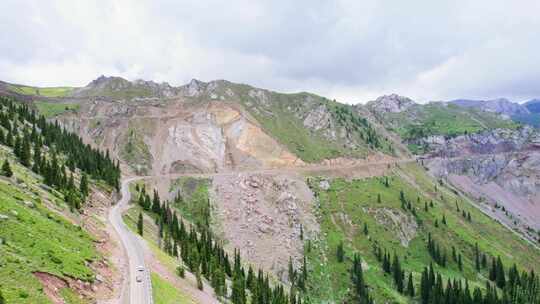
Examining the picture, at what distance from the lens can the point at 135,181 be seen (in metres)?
150

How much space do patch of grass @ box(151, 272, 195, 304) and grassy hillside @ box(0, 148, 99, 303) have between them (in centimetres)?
837

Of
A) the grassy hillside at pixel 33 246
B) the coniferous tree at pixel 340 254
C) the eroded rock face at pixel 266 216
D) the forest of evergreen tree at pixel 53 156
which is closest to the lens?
the grassy hillside at pixel 33 246

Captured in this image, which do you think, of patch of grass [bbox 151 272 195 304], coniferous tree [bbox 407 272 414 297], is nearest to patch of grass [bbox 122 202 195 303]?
patch of grass [bbox 151 272 195 304]

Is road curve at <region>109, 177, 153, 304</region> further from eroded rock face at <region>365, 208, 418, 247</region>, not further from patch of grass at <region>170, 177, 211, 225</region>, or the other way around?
eroded rock face at <region>365, 208, 418, 247</region>

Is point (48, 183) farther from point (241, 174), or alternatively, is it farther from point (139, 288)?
Answer: point (241, 174)

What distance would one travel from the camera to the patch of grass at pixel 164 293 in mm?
44263

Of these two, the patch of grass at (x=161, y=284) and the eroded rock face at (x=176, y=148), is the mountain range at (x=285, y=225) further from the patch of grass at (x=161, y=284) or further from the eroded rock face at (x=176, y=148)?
the patch of grass at (x=161, y=284)

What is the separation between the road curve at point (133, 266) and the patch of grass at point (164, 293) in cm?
110

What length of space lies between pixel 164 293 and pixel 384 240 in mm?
127413

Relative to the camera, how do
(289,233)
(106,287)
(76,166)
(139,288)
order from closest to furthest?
(106,287), (139,288), (76,166), (289,233)

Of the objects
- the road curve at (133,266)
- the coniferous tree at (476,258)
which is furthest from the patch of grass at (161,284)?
the coniferous tree at (476,258)

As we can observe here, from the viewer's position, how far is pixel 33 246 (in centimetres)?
3600

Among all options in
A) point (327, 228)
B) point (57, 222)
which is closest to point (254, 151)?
point (327, 228)

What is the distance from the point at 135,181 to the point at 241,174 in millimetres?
47341
